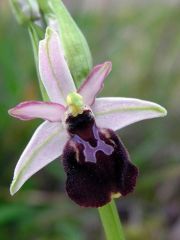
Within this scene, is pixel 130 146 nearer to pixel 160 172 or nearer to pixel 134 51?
pixel 160 172

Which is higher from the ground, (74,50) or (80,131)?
(74,50)

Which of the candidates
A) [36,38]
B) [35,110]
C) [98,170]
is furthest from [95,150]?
[36,38]

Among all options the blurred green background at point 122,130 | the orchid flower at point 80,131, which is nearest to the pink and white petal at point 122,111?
the orchid flower at point 80,131

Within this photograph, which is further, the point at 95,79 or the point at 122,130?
the point at 122,130

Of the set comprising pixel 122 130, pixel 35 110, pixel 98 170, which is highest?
pixel 35 110

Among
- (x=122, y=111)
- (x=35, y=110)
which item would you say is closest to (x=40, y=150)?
(x=35, y=110)

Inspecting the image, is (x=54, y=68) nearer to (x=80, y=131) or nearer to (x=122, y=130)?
(x=80, y=131)

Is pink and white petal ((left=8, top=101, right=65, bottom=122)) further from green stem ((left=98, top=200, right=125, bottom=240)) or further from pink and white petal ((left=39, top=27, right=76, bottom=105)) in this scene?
green stem ((left=98, top=200, right=125, bottom=240))
